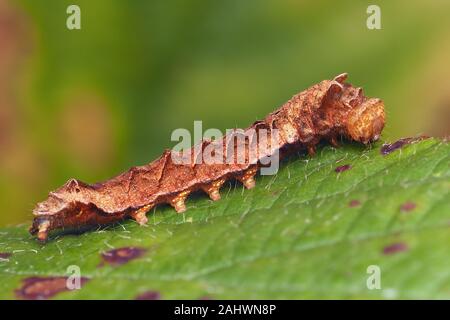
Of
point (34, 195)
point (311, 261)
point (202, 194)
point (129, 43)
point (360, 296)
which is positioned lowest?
point (360, 296)

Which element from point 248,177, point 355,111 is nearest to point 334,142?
point 355,111

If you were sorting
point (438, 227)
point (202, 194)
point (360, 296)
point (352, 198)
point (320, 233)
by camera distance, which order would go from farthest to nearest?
point (202, 194) → point (352, 198) → point (320, 233) → point (438, 227) → point (360, 296)

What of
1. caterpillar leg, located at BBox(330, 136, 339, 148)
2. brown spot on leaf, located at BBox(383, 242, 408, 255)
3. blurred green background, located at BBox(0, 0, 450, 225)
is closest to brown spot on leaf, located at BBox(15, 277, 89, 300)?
brown spot on leaf, located at BBox(383, 242, 408, 255)

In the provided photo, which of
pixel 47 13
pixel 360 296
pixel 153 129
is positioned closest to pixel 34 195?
pixel 153 129

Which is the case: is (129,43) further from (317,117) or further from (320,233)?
(320,233)

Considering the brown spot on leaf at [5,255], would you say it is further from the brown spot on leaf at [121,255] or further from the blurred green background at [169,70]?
the blurred green background at [169,70]

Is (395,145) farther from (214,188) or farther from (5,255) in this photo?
(5,255)

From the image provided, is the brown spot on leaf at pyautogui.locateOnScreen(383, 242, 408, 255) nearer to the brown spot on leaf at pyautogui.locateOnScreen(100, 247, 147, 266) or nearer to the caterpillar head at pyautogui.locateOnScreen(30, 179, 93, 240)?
the brown spot on leaf at pyautogui.locateOnScreen(100, 247, 147, 266)
